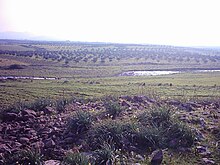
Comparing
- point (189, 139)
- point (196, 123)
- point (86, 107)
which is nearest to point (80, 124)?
point (86, 107)

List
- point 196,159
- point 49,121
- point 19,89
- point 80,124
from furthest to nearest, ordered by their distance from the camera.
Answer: point 19,89 → point 49,121 → point 80,124 → point 196,159

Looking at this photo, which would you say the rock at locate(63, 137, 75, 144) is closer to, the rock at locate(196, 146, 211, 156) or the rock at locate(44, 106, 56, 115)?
the rock at locate(44, 106, 56, 115)

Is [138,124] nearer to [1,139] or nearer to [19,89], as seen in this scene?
[1,139]

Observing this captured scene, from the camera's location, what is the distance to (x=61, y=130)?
1120 centimetres

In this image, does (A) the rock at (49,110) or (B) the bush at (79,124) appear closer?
(B) the bush at (79,124)

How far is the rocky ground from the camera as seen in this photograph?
962 cm

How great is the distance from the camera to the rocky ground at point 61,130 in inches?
379

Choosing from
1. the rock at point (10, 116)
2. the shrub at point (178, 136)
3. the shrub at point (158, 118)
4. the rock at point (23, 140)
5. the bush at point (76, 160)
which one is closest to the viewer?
the bush at point (76, 160)

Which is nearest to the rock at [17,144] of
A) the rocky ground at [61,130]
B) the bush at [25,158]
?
the rocky ground at [61,130]

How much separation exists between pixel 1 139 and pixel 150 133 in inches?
227

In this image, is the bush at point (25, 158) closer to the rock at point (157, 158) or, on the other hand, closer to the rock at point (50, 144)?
the rock at point (50, 144)

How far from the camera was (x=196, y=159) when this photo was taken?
9469mm

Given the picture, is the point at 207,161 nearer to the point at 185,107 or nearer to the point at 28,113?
the point at 185,107

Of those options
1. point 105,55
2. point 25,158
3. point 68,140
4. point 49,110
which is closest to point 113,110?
point 68,140
